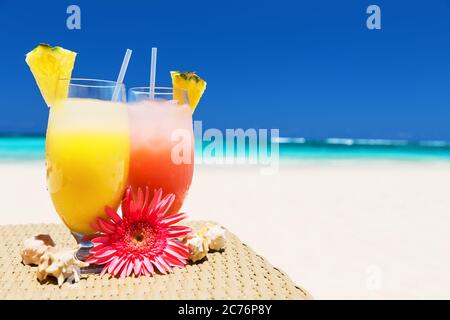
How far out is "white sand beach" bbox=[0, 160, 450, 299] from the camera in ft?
7.02

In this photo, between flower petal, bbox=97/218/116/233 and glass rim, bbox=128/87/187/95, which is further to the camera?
glass rim, bbox=128/87/187/95

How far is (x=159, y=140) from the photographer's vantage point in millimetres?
1427

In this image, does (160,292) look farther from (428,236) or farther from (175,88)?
(428,236)

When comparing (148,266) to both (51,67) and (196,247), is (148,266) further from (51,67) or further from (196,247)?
(51,67)

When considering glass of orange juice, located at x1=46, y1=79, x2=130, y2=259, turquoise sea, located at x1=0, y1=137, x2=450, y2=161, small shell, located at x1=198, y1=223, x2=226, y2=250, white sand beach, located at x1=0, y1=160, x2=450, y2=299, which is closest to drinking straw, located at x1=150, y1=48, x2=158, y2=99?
glass of orange juice, located at x1=46, y1=79, x2=130, y2=259

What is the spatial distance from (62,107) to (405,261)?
1707 mm

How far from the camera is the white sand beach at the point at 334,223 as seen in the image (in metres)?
2.14

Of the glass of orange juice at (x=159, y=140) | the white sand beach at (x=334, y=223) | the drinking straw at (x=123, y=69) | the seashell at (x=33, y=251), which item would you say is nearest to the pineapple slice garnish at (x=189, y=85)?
the glass of orange juice at (x=159, y=140)

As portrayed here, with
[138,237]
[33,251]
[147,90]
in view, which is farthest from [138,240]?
[147,90]

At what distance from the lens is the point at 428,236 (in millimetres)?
2953

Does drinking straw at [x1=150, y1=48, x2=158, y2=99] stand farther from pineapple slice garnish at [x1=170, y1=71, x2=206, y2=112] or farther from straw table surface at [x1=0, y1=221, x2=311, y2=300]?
straw table surface at [x1=0, y1=221, x2=311, y2=300]

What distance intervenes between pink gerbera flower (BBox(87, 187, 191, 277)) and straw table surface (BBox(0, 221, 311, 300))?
3cm

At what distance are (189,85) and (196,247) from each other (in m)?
0.46
